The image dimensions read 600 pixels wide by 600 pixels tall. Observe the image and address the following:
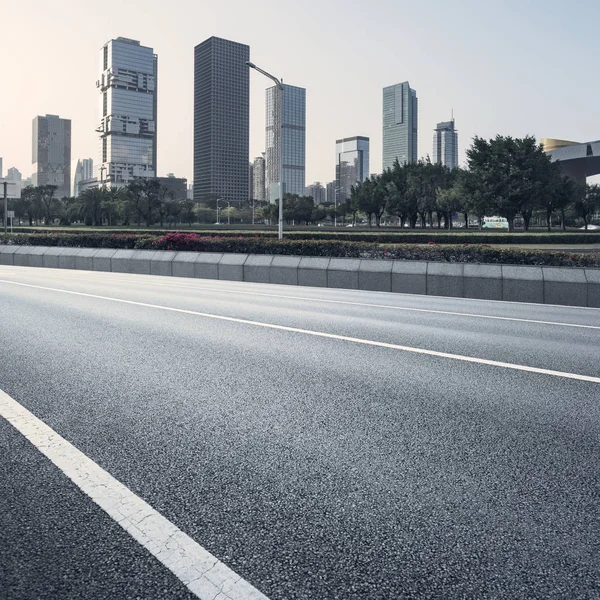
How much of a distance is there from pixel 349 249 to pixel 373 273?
341 cm

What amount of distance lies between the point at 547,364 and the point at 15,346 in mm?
6585

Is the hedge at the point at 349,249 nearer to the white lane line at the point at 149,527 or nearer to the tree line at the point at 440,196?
the white lane line at the point at 149,527

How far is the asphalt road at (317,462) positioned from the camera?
2904 millimetres

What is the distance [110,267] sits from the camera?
2691cm

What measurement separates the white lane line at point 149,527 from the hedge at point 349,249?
15792 mm

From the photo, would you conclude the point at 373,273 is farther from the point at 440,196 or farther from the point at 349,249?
the point at 440,196

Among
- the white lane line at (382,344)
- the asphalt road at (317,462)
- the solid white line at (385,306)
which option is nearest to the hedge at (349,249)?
the solid white line at (385,306)

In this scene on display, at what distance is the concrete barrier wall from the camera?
15.6m

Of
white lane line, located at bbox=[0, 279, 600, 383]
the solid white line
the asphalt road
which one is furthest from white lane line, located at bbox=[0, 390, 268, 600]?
the solid white line

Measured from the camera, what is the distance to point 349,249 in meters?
22.2

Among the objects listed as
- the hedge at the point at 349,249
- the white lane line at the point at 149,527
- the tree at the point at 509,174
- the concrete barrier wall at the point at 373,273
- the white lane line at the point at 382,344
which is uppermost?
the tree at the point at 509,174

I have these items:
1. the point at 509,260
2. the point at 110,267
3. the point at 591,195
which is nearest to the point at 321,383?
the point at 509,260

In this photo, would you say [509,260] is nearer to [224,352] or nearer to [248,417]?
[224,352]

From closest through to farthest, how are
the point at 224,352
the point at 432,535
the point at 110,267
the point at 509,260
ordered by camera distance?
1. the point at 432,535
2. the point at 224,352
3. the point at 509,260
4. the point at 110,267
